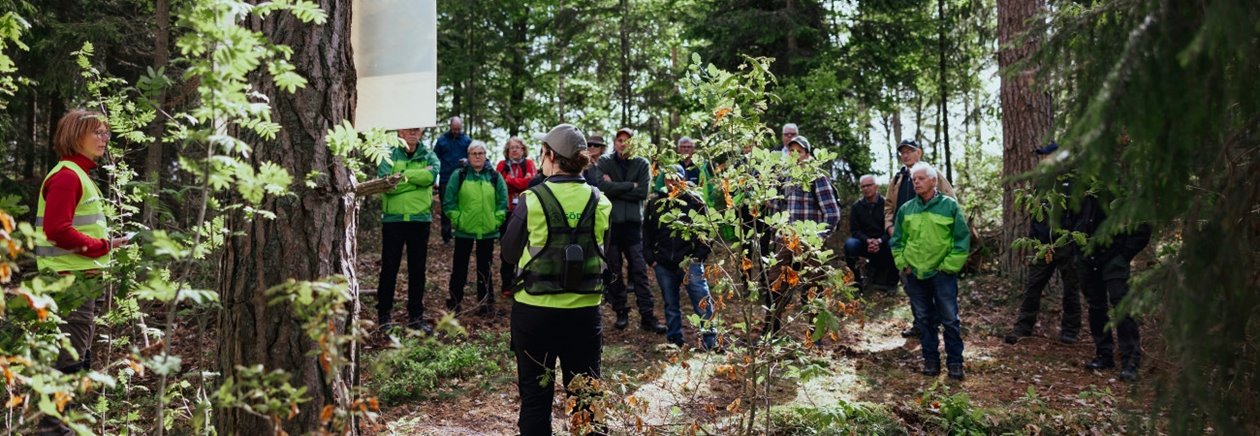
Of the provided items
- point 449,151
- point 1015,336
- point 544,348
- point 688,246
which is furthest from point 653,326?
point 544,348

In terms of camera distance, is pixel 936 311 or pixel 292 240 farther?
pixel 936 311

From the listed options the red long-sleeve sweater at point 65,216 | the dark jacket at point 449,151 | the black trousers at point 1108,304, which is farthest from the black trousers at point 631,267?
the red long-sleeve sweater at point 65,216

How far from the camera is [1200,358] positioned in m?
2.62

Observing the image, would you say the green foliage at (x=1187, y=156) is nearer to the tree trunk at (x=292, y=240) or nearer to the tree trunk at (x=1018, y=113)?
the tree trunk at (x=292, y=240)

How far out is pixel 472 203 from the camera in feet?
29.2

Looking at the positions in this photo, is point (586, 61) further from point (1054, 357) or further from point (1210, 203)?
point (1210, 203)

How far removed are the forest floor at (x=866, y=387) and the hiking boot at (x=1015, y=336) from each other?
0.31 feet

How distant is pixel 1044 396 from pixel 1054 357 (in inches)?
65.1

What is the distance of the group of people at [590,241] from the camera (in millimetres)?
4188

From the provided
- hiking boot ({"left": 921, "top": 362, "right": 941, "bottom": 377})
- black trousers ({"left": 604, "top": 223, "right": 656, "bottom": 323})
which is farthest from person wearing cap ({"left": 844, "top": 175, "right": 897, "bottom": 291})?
black trousers ({"left": 604, "top": 223, "right": 656, "bottom": 323})

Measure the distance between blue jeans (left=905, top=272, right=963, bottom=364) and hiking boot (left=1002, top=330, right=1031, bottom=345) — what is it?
5.46 ft

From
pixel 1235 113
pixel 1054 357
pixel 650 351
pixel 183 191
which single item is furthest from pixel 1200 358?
pixel 1054 357

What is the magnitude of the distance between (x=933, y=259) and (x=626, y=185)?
8.96 ft

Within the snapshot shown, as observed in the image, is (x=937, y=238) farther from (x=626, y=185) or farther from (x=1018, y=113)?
(x=1018, y=113)
